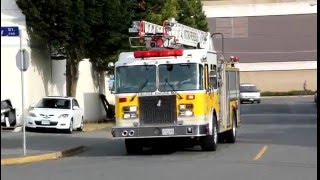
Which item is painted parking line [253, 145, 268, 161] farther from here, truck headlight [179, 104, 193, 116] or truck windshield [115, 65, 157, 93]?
truck windshield [115, 65, 157, 93]

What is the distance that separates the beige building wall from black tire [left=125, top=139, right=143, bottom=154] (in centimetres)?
6506

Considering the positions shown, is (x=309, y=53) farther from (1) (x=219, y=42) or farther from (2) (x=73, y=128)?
(2) (x=73, y=128)

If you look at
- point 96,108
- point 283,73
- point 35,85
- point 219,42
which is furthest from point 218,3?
point 35,85

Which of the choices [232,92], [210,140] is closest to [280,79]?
[232,92]

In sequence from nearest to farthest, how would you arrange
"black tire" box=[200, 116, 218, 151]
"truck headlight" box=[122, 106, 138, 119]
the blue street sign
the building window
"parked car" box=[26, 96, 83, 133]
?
the blue street sign → "truck headlight" box=[122, 106, 138, 119] → "black tire" box=[200, 116, 218, 151] → "parked car" box=[26, 96, 83, 133] → the building window

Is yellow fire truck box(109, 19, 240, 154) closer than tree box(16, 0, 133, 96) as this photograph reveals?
Yes

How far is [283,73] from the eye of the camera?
81250 millimetres

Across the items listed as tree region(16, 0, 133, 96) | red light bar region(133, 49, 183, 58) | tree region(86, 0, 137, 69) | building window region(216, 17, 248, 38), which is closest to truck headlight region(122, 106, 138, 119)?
red light bar region(133, 49, 183, 58)

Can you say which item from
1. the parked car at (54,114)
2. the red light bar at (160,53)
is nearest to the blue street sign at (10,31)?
the red light bar at (160,53)

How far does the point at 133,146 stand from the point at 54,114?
9.45 meters

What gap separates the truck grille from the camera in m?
16.3

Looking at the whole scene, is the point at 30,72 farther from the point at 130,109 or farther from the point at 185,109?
the point at 185,109

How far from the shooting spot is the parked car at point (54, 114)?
26297 millimetres

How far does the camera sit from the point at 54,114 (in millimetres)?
26422
